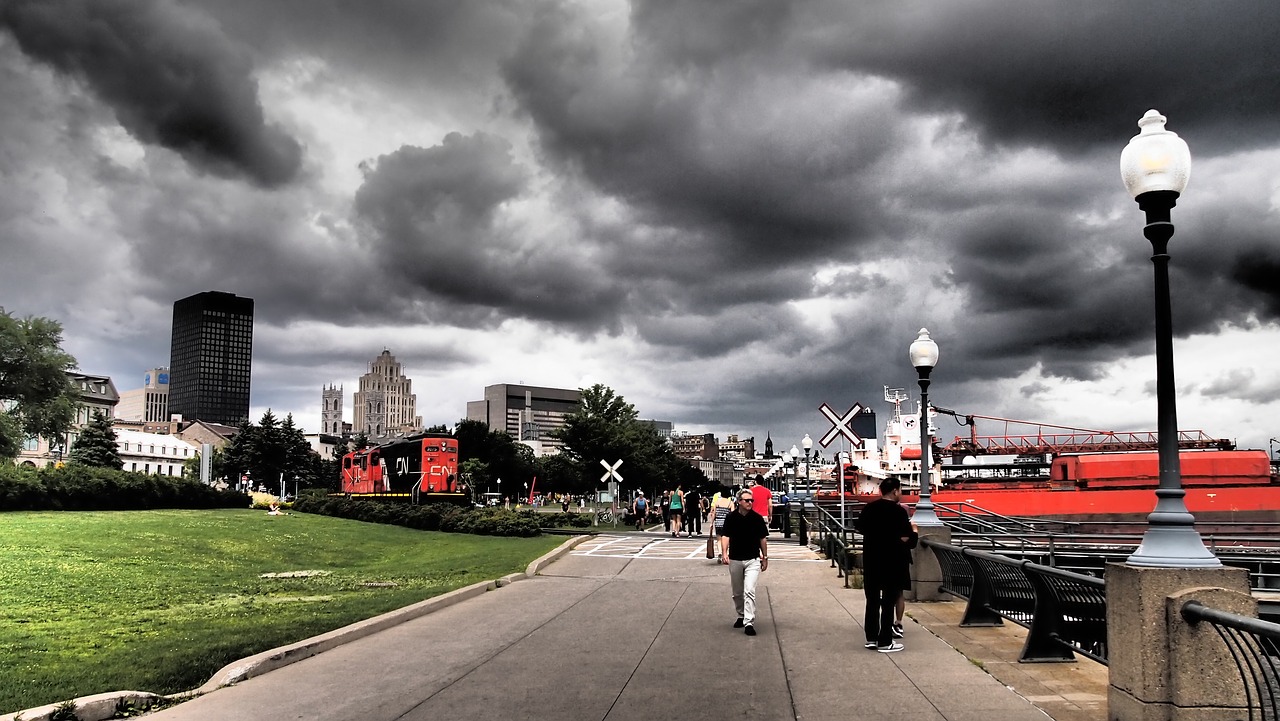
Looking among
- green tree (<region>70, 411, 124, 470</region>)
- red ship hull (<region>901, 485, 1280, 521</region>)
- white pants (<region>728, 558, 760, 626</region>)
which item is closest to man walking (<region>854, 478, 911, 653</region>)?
white pants (<region>728, 558, 760, 626</region>)

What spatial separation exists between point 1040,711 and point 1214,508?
30.4m

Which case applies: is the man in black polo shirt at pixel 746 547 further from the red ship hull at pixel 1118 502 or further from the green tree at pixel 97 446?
the green tree at pixel 97 446

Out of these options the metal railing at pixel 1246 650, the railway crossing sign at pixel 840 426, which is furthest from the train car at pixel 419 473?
the metal railing at pixel 1246 650

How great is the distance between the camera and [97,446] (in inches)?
3270

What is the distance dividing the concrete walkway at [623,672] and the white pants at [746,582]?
0.98 ft

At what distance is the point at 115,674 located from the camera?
8453mm

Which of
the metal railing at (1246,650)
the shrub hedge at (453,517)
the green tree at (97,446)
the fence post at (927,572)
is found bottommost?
the shrub hedge at (453,517)

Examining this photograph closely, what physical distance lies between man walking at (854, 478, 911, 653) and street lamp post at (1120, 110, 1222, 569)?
129 inches

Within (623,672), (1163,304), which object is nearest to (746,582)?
(623,672)

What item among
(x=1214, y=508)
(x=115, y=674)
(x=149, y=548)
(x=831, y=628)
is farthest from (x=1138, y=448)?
(x=115, y=674)

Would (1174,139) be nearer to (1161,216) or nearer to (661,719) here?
(1161,216)

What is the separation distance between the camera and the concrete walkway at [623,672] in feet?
24.1

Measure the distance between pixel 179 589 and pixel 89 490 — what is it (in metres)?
24.0

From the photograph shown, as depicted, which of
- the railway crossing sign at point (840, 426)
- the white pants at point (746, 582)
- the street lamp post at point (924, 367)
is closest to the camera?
the white pants at point (746, 582)
